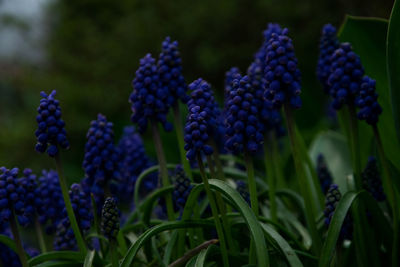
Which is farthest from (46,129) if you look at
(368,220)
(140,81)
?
(368,220)

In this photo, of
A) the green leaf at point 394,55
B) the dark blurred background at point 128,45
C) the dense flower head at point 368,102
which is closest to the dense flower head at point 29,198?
the dense flower head at point 368,102

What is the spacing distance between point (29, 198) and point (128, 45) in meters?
7.22

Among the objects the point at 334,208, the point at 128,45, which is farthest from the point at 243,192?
the point at 128,45

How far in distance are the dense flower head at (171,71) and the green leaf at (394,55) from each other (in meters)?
0.86

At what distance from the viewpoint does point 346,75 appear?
1910mm

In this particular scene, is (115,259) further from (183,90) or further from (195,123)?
(183,90)

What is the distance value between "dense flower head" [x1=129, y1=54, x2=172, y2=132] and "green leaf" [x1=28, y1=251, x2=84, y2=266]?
63 cm

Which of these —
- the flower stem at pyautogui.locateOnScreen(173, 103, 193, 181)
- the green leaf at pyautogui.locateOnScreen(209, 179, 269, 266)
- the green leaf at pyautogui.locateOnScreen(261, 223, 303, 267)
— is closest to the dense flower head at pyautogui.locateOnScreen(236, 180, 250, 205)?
the flower stem at pyautogui.locateOnScreen(173, 103, 193, 181)

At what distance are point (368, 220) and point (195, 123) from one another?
0.87m

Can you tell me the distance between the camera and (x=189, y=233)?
6.68 ft

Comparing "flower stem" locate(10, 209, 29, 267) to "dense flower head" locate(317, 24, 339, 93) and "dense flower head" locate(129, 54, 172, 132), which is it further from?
"dense flower head" locate(317, 24, 339, 93)

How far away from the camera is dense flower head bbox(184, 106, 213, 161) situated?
1710 mm

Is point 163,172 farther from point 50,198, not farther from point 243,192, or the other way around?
point 50,198

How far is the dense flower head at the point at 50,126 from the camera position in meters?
1.86
